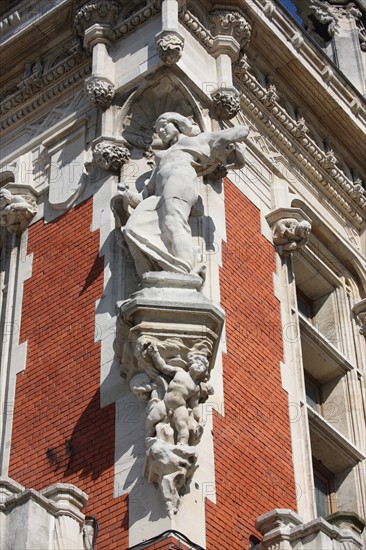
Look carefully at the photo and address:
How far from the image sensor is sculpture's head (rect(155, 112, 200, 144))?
17594 millimetres

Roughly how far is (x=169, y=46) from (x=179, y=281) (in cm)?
361

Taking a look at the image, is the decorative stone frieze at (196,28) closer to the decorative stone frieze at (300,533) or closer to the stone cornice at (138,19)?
the stone cornice at (138,19)

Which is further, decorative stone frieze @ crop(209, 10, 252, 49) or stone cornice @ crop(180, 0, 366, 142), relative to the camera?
stone cornice @ crop(180, 0, 366, 142)

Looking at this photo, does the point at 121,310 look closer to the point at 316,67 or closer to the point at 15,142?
the point at 15,142

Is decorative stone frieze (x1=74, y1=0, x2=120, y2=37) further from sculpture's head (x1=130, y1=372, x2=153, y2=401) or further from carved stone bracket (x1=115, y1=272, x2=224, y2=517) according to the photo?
sculpture's head (x1=130, y1=372, x2=153, y2=401)

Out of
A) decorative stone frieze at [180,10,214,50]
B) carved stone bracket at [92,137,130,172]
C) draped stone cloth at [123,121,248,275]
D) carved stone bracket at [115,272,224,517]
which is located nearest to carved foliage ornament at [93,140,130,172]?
carved stone bracket at [92,137,130,172]

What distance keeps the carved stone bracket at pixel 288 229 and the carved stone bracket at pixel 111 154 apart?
2071 millimetres

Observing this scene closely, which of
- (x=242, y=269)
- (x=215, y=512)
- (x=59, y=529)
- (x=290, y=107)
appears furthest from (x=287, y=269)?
(x=59, y=529)

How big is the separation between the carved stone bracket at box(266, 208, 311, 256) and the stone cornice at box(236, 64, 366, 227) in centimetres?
169

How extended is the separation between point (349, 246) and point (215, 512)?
6844mm

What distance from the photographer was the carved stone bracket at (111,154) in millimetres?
17844

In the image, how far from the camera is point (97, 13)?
774 inches

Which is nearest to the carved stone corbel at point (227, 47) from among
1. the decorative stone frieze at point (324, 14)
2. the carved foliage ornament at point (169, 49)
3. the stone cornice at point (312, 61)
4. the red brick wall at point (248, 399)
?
the stone cornice at point (312, 61)

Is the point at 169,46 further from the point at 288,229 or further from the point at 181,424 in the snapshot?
the point at 181,424
